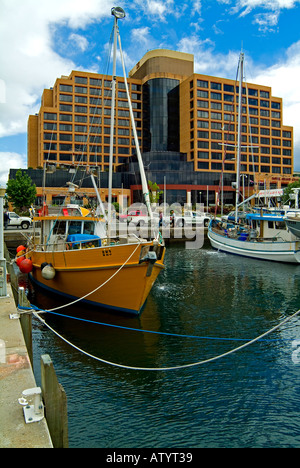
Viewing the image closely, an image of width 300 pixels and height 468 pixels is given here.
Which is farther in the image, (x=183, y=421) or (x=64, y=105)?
(x=64, y=105)

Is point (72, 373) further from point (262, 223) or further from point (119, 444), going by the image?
point (262, 223)

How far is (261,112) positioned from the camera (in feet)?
306

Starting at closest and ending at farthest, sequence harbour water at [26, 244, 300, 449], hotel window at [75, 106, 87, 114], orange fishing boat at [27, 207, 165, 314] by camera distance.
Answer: harbour water at [26, 244, 300, 449]
orange fishing boat at [27, 207, 165, 314]
hotel window at [75, 106, 87, 114]

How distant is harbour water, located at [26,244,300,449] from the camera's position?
683 cm

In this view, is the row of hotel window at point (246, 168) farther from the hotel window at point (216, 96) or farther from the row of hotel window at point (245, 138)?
the hotel window at point (216, 96)

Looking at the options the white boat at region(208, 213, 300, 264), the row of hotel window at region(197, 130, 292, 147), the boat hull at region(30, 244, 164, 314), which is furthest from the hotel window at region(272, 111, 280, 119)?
the boat hull at region(30, 244, 164, 314)

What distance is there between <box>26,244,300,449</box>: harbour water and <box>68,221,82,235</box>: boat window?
3.41 m

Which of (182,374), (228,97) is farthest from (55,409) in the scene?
(228,97)

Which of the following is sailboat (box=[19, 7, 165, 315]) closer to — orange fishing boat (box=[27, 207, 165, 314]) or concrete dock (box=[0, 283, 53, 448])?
orange fishing boat (box=[27, 207, 165, 314])

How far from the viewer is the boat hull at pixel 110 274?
12367 mm

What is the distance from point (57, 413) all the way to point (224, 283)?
16416 mm

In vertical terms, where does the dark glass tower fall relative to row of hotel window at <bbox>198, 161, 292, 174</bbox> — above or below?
above

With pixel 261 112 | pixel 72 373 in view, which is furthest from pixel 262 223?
pixel 261 112

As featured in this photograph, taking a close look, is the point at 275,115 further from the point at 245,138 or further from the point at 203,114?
the point at 203,114
